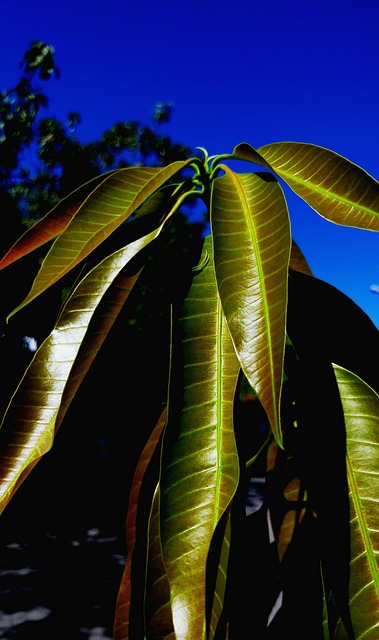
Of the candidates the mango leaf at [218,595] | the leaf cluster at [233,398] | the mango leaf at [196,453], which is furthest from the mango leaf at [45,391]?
the mango leaf at [218,595]

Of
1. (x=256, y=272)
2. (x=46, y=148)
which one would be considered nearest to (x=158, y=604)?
(x=256, y=272)

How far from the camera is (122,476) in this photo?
1.03m

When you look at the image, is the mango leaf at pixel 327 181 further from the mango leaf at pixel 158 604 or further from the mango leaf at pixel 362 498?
the mango leaf at pixel 158 604

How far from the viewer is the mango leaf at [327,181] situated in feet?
2.28

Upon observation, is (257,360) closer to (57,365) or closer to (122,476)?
(57,365)

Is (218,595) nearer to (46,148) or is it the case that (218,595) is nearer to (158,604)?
(158,604)

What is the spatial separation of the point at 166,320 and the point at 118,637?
45cm

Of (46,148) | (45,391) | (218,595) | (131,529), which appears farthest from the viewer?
(46,148)

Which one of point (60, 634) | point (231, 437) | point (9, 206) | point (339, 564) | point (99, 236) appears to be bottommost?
point (60, 634)

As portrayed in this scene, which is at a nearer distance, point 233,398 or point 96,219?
point 233,398

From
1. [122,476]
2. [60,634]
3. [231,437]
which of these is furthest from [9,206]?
[231,437]

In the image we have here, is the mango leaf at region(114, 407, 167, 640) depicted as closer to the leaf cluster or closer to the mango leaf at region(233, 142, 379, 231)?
the leaf cluster

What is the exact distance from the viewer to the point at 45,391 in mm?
678

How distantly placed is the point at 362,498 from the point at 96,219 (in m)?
0.48
